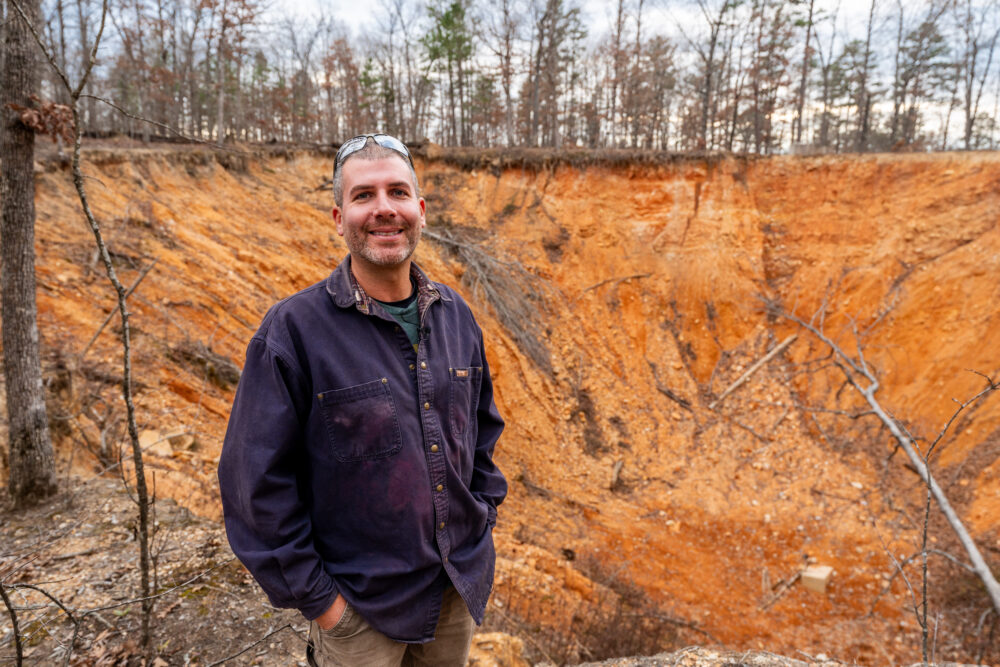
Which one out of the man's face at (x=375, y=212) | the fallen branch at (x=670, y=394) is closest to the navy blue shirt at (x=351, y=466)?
the man's face at (x=375, y=212)

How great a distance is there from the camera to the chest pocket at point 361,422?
1577mm

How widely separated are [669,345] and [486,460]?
33.7 ft

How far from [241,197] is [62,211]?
3.66 m

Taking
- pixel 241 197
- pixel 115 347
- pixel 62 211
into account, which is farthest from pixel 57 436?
pixel 241 197

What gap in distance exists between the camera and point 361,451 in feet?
5.26

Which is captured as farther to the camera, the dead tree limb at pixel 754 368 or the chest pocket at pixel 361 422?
the dead tree limb at pixel 754 368

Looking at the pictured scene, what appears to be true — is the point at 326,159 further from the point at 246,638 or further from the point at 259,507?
the point at 259,507

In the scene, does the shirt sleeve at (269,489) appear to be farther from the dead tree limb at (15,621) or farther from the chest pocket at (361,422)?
the dead tree limb at (15,621)

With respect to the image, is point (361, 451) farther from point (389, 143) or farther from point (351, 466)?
point (389, 143)

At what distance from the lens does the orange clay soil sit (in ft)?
21.0

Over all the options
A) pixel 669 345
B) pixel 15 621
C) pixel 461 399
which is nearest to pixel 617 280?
pixel 669 345

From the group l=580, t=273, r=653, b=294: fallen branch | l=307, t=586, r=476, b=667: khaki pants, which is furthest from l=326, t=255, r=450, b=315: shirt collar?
l=580, t=273, r=653, b=294: fallen branch

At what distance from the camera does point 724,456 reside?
9.62 metres

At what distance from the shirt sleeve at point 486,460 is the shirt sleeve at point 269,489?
72 cm
